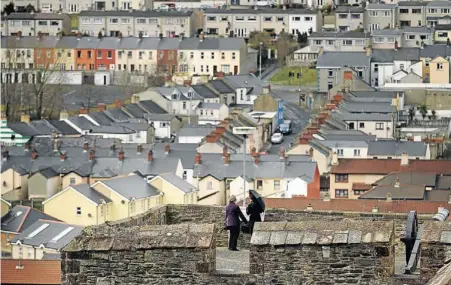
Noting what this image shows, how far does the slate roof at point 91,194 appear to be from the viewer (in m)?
49.5

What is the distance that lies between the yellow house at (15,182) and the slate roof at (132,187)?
14.9ft

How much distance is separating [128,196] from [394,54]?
128 feet

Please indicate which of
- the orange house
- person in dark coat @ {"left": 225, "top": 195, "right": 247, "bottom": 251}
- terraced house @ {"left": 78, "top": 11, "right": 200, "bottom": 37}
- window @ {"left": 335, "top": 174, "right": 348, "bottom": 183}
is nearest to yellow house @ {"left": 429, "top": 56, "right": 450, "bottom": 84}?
the orange house

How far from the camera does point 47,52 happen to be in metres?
97.0

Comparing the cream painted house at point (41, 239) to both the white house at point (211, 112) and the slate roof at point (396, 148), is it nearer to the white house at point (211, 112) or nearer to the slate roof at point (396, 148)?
the slate roof at point (396, 148)

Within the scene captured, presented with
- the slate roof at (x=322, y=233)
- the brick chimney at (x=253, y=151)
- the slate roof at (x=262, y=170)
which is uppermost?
the slate roof at (x=322, y=233)

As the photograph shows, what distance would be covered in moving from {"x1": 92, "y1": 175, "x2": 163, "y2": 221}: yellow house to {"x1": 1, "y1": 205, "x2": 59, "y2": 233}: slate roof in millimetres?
2047

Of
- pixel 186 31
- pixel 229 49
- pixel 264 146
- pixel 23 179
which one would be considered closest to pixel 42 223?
pixel 23 179

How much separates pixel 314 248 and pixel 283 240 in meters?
0.15

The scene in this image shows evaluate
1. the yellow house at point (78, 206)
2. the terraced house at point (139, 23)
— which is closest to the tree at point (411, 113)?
the yellow house at point (78, 206)

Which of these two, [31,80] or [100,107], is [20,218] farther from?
[31,80]

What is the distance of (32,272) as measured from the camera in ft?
122

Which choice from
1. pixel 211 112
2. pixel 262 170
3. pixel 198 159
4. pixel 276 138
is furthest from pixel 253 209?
pixel 211 112

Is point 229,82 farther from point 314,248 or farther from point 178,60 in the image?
point 314,248
